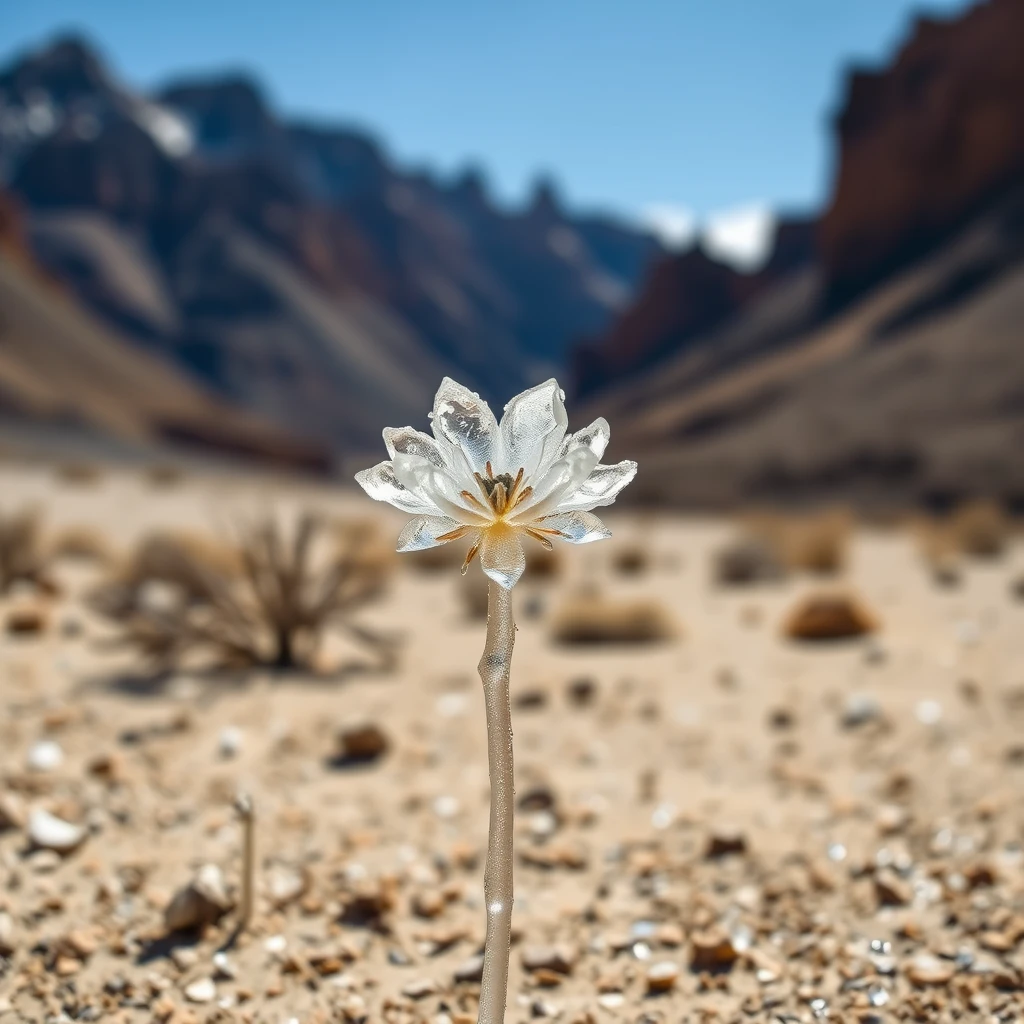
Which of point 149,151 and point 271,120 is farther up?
point 271,120

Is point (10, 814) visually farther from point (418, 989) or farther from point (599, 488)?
point (599, 488)

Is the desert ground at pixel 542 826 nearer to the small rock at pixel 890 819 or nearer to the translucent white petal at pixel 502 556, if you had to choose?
the small rock at pixel 890 819

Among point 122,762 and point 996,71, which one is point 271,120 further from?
point 122,762

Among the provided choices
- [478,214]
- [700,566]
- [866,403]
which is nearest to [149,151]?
[478,214]

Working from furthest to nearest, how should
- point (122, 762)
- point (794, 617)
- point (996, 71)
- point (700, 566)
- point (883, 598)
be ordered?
point (996, 71) → point (700, 566) → point (883, 598) → point (794, 617) → point (122, 762)

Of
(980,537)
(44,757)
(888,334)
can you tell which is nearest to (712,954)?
(44,757)

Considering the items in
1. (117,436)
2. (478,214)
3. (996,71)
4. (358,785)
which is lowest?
(358,785)
